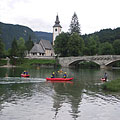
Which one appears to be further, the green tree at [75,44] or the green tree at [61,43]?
the green tree at [61,43]

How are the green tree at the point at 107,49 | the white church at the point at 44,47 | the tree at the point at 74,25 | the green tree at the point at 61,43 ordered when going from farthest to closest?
1. the green tree at the point at 107,49
2. the white church at the point at 44,47
3. the tree at the point at 74,25
4. the green tree at the point at 61,43

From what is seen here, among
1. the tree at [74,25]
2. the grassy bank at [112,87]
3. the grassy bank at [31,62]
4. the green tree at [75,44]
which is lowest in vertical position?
the grassy bank at [112,87]

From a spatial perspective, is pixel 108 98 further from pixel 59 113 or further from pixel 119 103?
pixel 59 113

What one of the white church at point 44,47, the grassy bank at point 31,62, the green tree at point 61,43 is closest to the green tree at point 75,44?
the green tree at point 61,43

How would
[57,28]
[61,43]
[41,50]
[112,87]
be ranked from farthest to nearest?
[57,28]
[41,50]
[61,43]
[112,87]

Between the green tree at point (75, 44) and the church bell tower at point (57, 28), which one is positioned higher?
the church bell tower at point (57, 28)

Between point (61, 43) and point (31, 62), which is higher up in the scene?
point (61, 43)

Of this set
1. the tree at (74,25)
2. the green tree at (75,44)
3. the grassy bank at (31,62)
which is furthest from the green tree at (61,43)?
the tree at (74,25)

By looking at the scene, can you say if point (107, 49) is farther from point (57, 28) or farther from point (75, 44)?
point (75, 44)

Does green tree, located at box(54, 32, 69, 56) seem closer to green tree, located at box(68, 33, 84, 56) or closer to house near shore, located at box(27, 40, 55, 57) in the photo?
green tree, located at box(68, 33, 84, 56)

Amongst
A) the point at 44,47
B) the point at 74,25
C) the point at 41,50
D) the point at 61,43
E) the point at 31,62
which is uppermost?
the point at 74,25

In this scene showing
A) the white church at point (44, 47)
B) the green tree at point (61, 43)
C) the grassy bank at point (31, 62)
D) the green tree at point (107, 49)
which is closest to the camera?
the green tree at point (61, 43)

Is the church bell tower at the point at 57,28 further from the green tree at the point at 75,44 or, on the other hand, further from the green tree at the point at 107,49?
the green tree at the point at 75,44

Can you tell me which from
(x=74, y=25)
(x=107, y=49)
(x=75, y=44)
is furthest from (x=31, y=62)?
(x=107, y=49)
